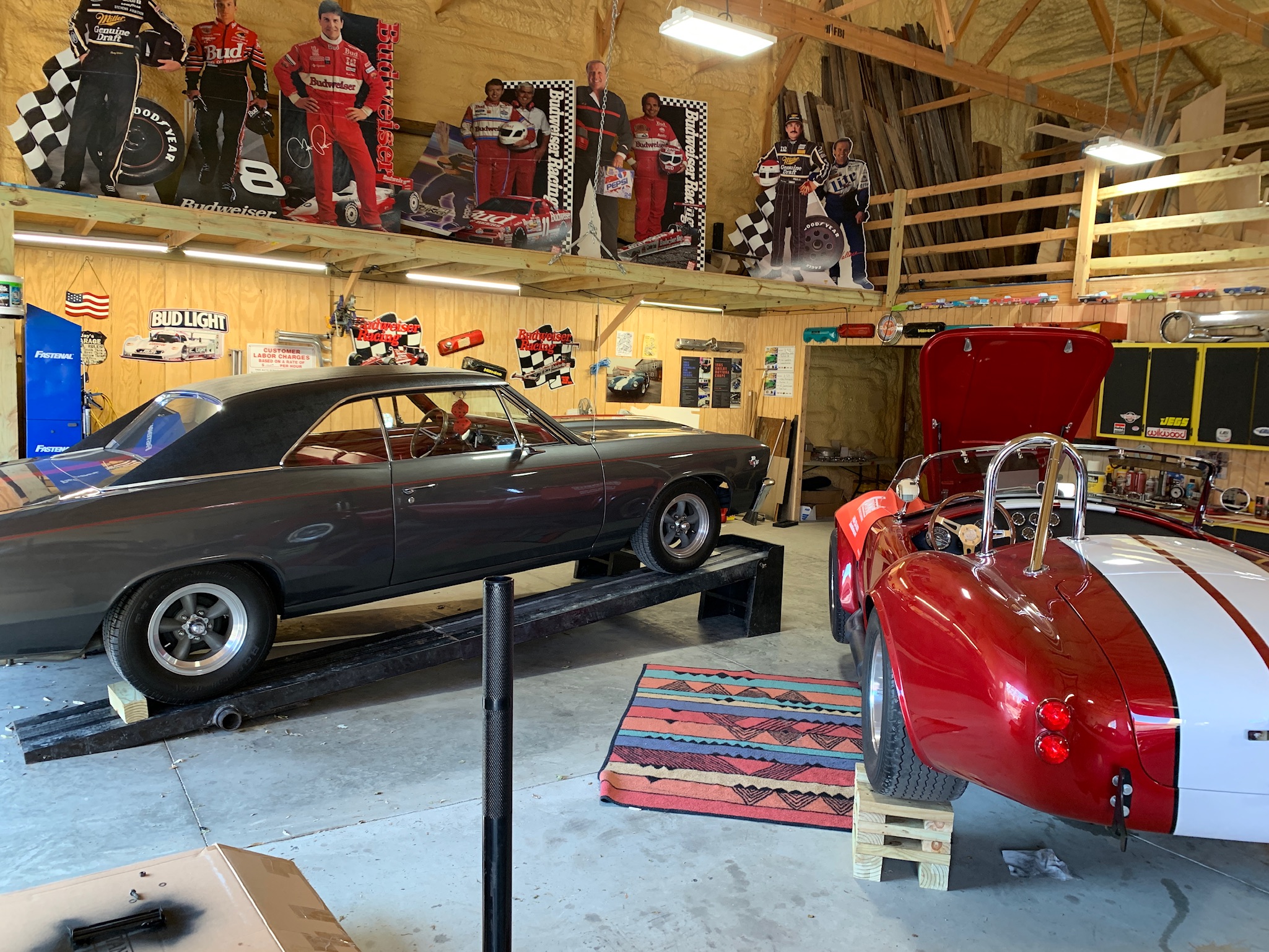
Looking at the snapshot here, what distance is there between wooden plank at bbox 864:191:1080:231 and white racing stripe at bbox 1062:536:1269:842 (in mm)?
6653

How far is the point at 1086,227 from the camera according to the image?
7777 mm

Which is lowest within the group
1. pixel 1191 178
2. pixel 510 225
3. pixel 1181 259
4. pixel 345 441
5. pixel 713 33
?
pixel 345 441

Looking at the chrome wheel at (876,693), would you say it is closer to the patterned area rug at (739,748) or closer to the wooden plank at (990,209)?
the patterned area rug at (739,748)

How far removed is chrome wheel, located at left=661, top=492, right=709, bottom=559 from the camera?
211 inches

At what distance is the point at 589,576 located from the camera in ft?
22.6

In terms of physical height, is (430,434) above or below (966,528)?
above

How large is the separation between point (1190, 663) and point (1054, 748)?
0.44 metres

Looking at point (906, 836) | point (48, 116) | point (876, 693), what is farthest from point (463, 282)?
point (906, 836)

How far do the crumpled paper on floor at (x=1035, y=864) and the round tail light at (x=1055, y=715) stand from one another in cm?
104

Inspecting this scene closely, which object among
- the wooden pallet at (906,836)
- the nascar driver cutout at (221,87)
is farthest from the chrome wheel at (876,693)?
the nascar driver cutout at (221,87)

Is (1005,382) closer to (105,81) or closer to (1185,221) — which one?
(1185,221)

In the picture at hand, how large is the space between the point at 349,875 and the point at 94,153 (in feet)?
18.8

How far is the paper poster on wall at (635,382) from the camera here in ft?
31.6

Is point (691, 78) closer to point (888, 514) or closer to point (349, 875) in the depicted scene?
point (888, 514)
